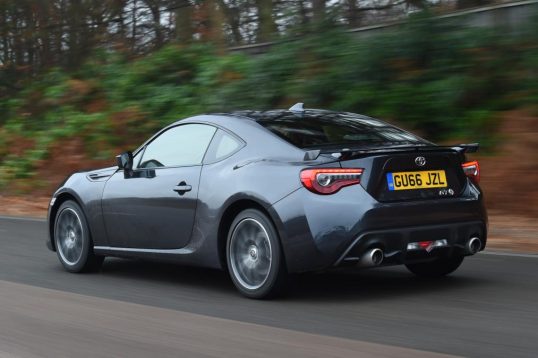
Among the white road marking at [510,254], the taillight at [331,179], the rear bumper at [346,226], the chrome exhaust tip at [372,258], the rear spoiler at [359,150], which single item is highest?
the rear spoiler at [359,150]

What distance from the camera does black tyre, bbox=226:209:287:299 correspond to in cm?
632

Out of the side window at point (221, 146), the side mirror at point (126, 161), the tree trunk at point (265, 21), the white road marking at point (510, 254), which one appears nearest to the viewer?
the side window at point (221, 146)

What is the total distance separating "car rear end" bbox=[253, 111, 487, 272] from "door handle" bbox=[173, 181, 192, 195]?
1017 millimetres

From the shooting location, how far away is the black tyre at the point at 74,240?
8.25 meters

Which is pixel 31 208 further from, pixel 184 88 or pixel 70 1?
pixel 70 1

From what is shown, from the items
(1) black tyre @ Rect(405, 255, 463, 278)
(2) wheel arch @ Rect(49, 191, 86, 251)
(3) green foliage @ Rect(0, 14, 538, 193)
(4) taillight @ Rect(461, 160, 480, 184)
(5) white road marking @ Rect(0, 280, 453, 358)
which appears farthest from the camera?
(3) green foliage @ Rect(0, 14, 538, 193)

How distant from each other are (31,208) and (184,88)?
4.84 metres

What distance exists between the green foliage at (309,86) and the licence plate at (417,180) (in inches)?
223

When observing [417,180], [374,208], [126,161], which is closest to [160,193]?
[126,161]

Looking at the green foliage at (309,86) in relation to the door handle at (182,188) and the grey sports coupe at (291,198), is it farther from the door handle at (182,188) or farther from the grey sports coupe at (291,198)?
the door handle at (182,188)

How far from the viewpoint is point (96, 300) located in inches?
269

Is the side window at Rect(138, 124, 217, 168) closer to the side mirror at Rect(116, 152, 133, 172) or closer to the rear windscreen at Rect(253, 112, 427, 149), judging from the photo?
the side mirror at Rect(116, 152, 133, 172)

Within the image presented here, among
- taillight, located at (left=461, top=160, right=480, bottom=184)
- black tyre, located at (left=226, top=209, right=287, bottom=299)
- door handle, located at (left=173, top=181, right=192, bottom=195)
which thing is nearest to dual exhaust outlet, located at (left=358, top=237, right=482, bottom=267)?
black tyre, located at (left=226, top=209, right=287, bottom=299)

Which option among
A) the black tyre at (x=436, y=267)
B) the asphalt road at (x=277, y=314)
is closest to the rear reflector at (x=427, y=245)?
the asphalt road at (x=277, y=314)
